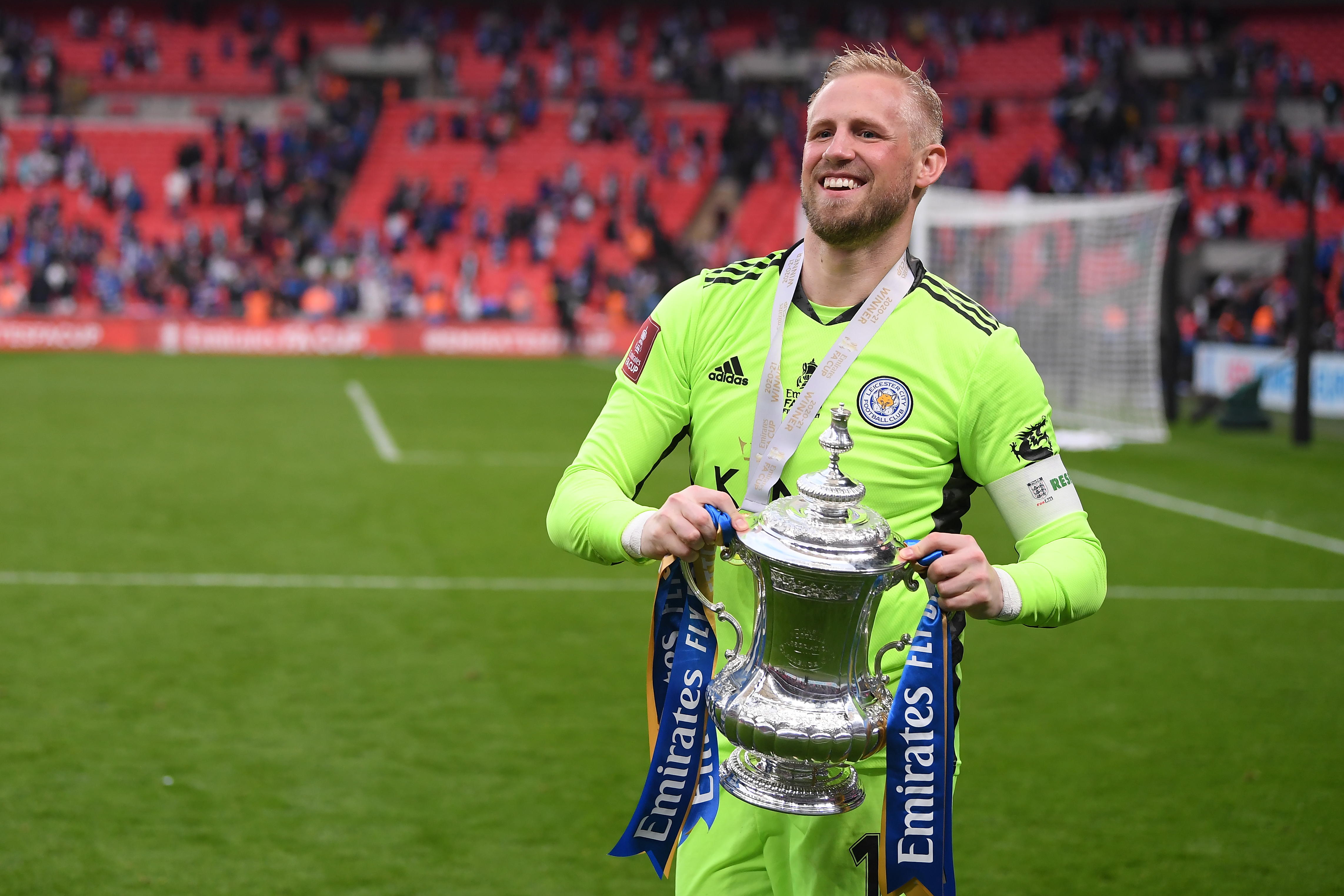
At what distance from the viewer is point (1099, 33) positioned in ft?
123

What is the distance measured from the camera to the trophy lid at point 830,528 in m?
1.90

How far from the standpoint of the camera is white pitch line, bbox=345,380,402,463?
1326cm

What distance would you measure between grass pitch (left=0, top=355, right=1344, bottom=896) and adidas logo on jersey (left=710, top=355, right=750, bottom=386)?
2255 mm

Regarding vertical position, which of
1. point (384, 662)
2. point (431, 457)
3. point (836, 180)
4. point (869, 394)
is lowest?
point (431, 457)

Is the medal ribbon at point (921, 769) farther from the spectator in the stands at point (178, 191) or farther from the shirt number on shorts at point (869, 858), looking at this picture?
the spectator in the stands at point (178, 191)

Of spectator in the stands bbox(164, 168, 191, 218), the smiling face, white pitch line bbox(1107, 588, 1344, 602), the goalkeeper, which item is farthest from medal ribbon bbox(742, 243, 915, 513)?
spectator in the stands bbox(164, 168, 191, 218)

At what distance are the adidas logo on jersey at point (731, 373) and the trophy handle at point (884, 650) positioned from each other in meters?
0.51

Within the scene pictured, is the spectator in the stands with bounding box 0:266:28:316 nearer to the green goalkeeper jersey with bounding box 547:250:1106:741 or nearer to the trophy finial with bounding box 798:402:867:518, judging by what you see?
the green goalkeeper jersey with bounding box 547:250:1106:741

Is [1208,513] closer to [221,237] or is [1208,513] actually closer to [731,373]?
[731,373]

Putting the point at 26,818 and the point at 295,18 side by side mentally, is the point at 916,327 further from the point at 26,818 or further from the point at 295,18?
the point at 295,18

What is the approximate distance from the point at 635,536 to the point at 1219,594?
7.11 metres

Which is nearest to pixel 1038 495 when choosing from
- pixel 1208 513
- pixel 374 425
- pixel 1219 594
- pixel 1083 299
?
pixel 1219 594

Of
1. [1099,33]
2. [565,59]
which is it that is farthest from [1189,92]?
[565,59]

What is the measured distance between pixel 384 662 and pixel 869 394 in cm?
452
